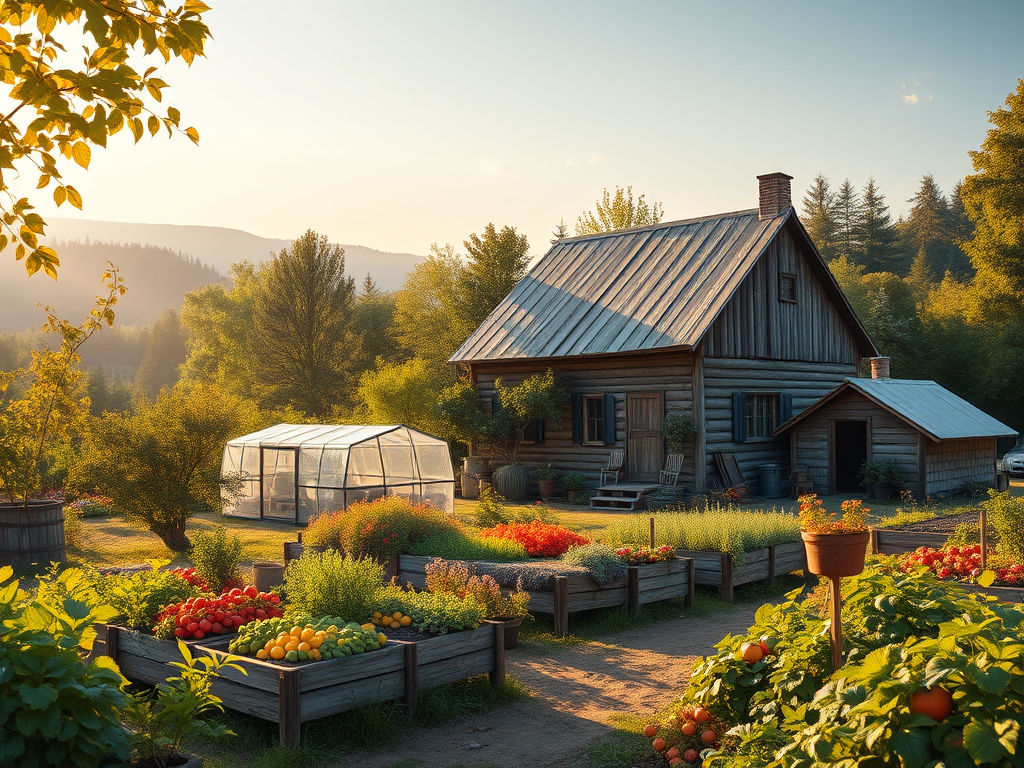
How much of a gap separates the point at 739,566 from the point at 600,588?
7.42ft

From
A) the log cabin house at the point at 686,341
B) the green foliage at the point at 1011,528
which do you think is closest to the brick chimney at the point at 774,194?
the log cabin house at the point at 686,341

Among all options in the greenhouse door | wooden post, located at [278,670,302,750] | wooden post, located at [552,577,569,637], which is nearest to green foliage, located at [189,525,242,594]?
wooden post, located at [552,577,569,637]

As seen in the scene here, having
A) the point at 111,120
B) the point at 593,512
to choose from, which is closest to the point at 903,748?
the point at 111,120

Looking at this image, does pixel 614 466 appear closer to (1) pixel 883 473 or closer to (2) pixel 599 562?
(1) pixel 883 473

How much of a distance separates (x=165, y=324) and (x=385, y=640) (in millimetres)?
100973

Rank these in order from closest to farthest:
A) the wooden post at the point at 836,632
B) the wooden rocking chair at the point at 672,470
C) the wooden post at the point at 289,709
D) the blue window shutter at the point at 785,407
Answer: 1. the wooden post at the point at 836,632
2. the wooden post at the point at 289,709
3. the wooden rocking chair at the point at 672,470
4. the blue window shutter at the point at 785,407

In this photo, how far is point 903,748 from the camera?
3.21 meters

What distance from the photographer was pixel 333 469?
17.3 m

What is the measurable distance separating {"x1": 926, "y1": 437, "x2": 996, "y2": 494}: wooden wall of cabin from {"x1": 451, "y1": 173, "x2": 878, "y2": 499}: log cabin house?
3.80 m

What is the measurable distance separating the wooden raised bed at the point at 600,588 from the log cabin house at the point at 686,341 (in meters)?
9.76

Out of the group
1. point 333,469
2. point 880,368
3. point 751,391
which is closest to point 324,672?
point 333,469

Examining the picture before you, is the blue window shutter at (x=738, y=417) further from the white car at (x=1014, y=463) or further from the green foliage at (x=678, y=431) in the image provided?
the white car at (x=1014, y=463)

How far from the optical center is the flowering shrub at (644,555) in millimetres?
10070

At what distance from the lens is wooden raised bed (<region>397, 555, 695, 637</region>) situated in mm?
8906
